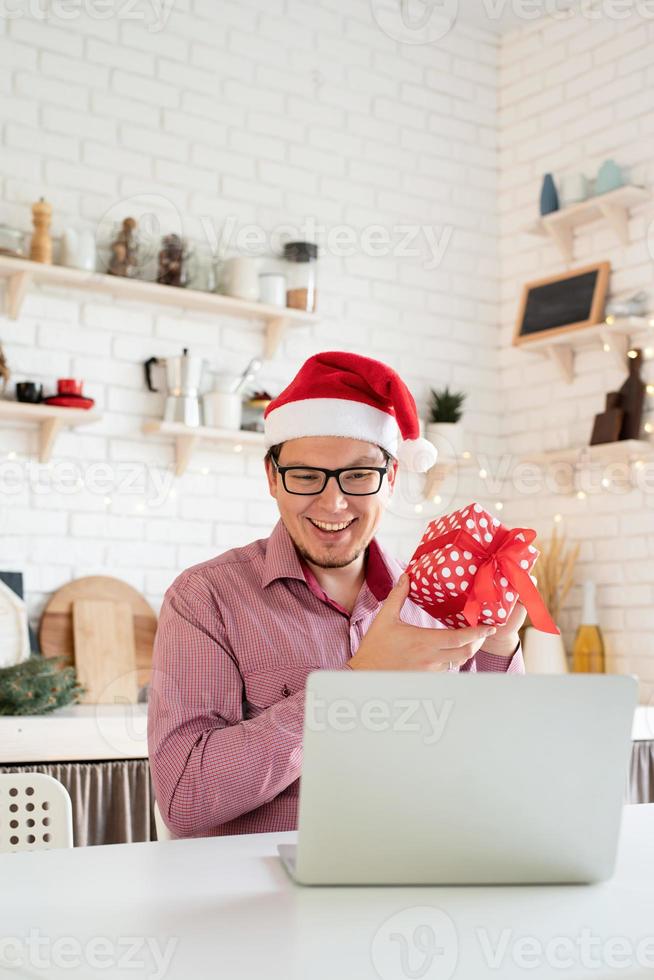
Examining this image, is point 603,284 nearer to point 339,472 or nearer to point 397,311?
point 397,311

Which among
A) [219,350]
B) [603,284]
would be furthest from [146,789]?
[603,284]

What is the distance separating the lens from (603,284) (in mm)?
3887

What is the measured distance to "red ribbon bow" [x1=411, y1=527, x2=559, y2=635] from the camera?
1.38 metres

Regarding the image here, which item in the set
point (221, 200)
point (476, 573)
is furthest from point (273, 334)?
point (476, 573)

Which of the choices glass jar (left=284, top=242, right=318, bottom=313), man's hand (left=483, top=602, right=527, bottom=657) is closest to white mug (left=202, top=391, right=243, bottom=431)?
glass jar (left=284, top=242, right=318, bottom=313)

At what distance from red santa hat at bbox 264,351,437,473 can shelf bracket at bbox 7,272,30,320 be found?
159 centimetres

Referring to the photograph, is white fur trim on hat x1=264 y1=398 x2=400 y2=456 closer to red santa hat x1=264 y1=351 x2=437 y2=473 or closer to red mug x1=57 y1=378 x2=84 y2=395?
red santa hat x1=264 y1=351 x2=437 y2=473

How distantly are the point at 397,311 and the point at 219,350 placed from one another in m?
0.75

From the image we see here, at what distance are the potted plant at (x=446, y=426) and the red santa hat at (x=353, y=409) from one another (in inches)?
81.2

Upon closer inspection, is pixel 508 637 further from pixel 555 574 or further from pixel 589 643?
pixel 555 574

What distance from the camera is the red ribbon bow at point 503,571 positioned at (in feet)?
4.54

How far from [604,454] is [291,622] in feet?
7.38

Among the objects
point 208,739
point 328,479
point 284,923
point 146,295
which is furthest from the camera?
point 146,295

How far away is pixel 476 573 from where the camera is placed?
145cm
